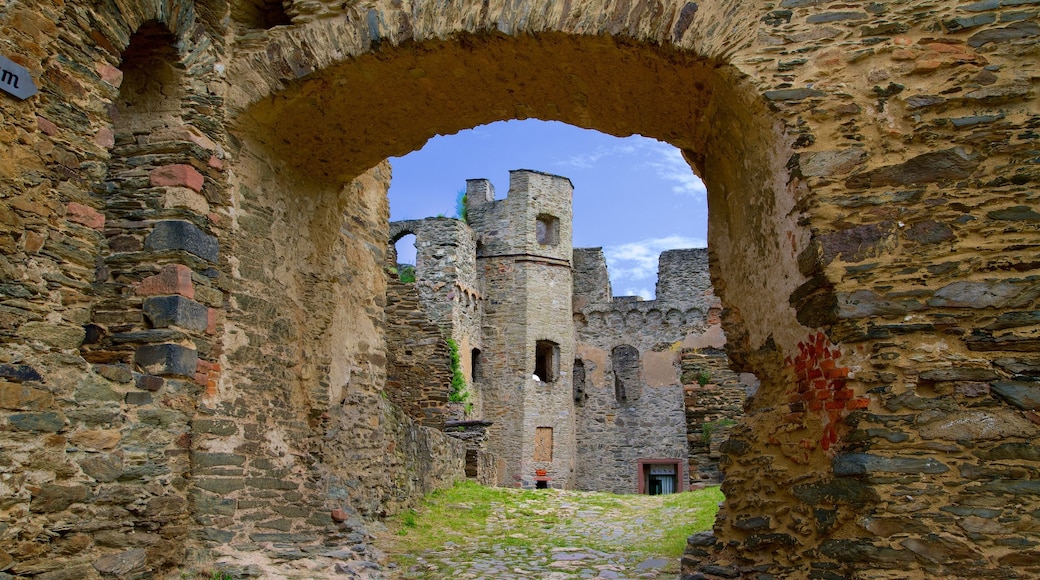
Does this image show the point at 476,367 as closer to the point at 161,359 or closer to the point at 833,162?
the point at 161,359

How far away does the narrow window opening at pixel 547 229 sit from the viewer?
24500 mm

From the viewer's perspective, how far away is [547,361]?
78.3ft

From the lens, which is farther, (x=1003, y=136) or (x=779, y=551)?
(x=779, y=551)

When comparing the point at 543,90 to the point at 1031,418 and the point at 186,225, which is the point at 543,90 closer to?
the point at 186,225

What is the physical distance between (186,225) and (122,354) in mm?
A: 923

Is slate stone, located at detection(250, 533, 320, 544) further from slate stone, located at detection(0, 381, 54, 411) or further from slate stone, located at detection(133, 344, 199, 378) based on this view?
slate stone, located at detection(0, 381, 54, 411)

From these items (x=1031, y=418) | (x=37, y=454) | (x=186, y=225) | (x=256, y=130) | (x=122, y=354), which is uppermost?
(x=256, y=130)

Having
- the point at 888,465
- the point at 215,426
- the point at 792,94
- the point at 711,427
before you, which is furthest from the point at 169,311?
the point at 711,427

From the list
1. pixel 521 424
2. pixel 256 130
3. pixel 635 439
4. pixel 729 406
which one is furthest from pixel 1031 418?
pixel 635 439

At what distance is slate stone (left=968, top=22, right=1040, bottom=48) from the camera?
164 inches

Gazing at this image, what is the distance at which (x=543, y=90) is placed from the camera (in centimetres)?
565

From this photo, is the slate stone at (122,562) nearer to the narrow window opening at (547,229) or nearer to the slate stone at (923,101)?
the slate stone at (923,101)

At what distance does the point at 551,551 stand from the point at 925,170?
4966 millimetres

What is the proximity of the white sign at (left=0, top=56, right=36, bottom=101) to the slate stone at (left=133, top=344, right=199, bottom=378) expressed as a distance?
166 centimetres
